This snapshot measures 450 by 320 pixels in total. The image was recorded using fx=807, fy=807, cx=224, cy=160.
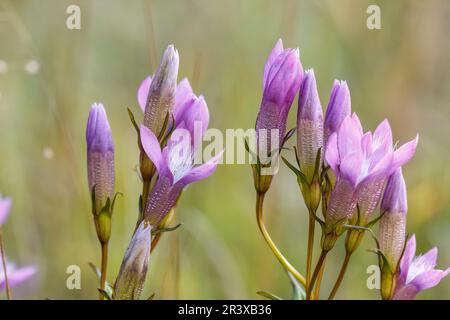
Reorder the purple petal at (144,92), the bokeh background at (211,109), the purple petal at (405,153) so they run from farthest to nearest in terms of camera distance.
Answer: the bokeh background at (211,109)
the purple petal at (144,92)
the purple petal at (405,153)

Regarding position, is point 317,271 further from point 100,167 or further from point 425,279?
point 100,167

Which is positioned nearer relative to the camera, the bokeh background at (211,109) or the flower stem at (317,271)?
the flower stem at (317,271)

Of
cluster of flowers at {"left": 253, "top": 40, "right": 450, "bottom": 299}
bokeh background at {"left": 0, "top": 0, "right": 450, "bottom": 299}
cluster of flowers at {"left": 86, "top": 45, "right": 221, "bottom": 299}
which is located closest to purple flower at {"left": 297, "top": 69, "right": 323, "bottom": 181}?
cluster of flowers at {"left": 253, "top": 40, "right": 450, "bottom": 299}

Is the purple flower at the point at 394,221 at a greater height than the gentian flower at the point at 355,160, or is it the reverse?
the gentian flower at the point at 355,160

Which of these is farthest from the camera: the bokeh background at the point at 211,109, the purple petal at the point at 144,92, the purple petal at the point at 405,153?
the bokeh background at the point at 211,109

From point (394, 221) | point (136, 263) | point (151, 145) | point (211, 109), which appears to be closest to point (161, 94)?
point (151, 145)

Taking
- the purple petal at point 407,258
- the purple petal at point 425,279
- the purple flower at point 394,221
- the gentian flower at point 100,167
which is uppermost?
the gentian flower at point 100,167

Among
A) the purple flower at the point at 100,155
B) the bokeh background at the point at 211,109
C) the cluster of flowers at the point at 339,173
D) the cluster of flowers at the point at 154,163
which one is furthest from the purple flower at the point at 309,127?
the bokeh background at the point at 211,109

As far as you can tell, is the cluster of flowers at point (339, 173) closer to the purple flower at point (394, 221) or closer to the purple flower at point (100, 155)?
the purple flower at point (394, 221)
